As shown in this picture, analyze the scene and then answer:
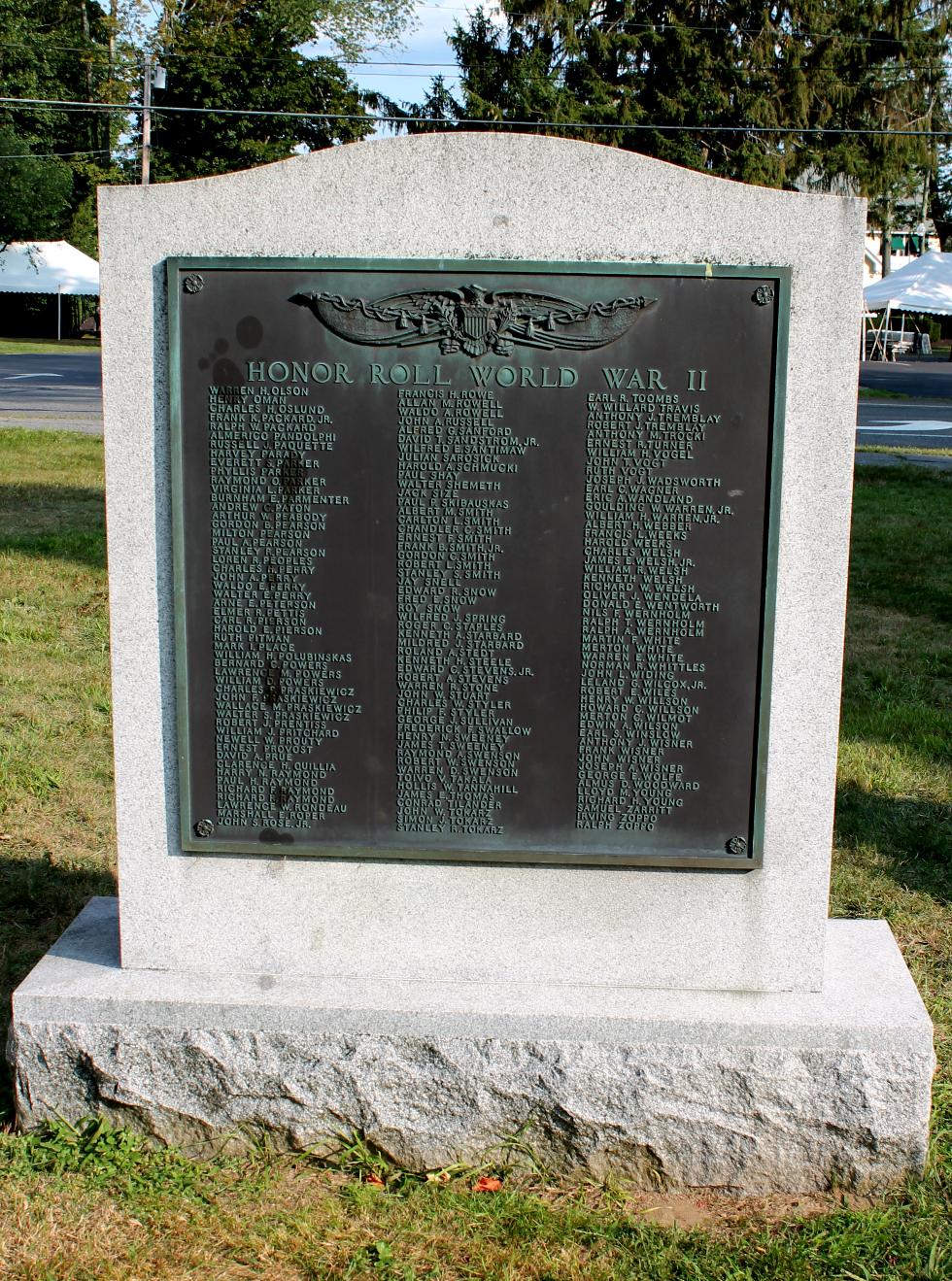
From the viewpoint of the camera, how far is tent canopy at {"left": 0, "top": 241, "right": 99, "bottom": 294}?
41.5 m

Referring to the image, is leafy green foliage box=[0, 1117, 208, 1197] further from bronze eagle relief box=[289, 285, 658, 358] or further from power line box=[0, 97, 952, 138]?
power line box=[0, 97, 952, 138]

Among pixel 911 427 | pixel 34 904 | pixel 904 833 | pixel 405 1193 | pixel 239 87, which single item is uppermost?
pixel 239 87

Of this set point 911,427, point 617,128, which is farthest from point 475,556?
point 617,128

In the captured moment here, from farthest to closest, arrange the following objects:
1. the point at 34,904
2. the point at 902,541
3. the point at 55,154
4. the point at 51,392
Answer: the point at 55,154, the point at 51,392, the point at 902,541, the point at 34,904

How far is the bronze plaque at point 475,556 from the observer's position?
Answer: 3.03m

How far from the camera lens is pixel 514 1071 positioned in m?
3.16

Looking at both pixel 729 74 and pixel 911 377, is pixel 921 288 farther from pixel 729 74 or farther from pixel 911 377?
pixel 729 74

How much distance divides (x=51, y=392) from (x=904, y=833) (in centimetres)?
2140

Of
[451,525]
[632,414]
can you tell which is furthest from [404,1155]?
[632,414]

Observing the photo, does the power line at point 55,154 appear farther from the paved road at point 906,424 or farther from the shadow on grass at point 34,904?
the shadow on grass at point 34,904

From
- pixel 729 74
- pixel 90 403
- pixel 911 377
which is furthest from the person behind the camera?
pixel 911 377

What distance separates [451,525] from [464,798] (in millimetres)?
715

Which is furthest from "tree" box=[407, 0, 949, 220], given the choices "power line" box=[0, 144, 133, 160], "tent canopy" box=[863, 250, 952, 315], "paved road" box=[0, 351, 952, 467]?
"power line" box=[0, 144, 133, 160]

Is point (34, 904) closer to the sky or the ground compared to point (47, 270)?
closer to the ground
